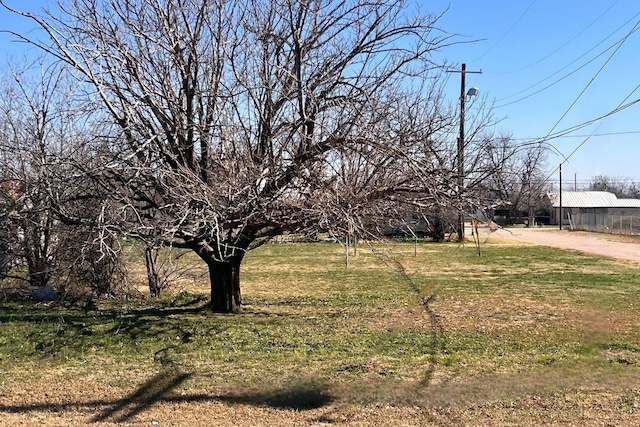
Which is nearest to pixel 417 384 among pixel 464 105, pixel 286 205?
pixel 286 205

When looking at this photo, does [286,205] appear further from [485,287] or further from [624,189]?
[624,189]

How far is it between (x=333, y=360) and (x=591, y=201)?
7712cm

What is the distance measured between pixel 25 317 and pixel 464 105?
7.90 metres

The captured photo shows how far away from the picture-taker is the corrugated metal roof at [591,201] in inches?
2896

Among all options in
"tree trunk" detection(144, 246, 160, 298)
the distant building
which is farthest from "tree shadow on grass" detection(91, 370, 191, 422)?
the distant building

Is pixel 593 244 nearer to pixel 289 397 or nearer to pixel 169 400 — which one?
pixel 289 397

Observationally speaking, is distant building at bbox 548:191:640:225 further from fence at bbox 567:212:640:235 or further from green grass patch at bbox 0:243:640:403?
green grass patch at bbox 0:243:640:403

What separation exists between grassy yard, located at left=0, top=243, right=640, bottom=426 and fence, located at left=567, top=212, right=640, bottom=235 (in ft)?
99.7

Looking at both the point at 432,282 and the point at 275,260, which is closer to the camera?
the point at 432,282

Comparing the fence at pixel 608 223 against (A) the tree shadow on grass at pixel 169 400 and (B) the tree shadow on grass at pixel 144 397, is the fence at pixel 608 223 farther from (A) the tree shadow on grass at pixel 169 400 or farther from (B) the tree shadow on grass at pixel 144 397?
(B) the tree shadow on grass at pixel 144 397

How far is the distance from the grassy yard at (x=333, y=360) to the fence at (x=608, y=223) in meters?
30.4

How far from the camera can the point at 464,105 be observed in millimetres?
9328

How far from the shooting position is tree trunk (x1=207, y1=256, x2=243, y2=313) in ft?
30.9

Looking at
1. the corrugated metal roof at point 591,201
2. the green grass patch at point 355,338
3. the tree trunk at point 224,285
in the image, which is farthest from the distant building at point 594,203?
the tree trunk at point 224,285
